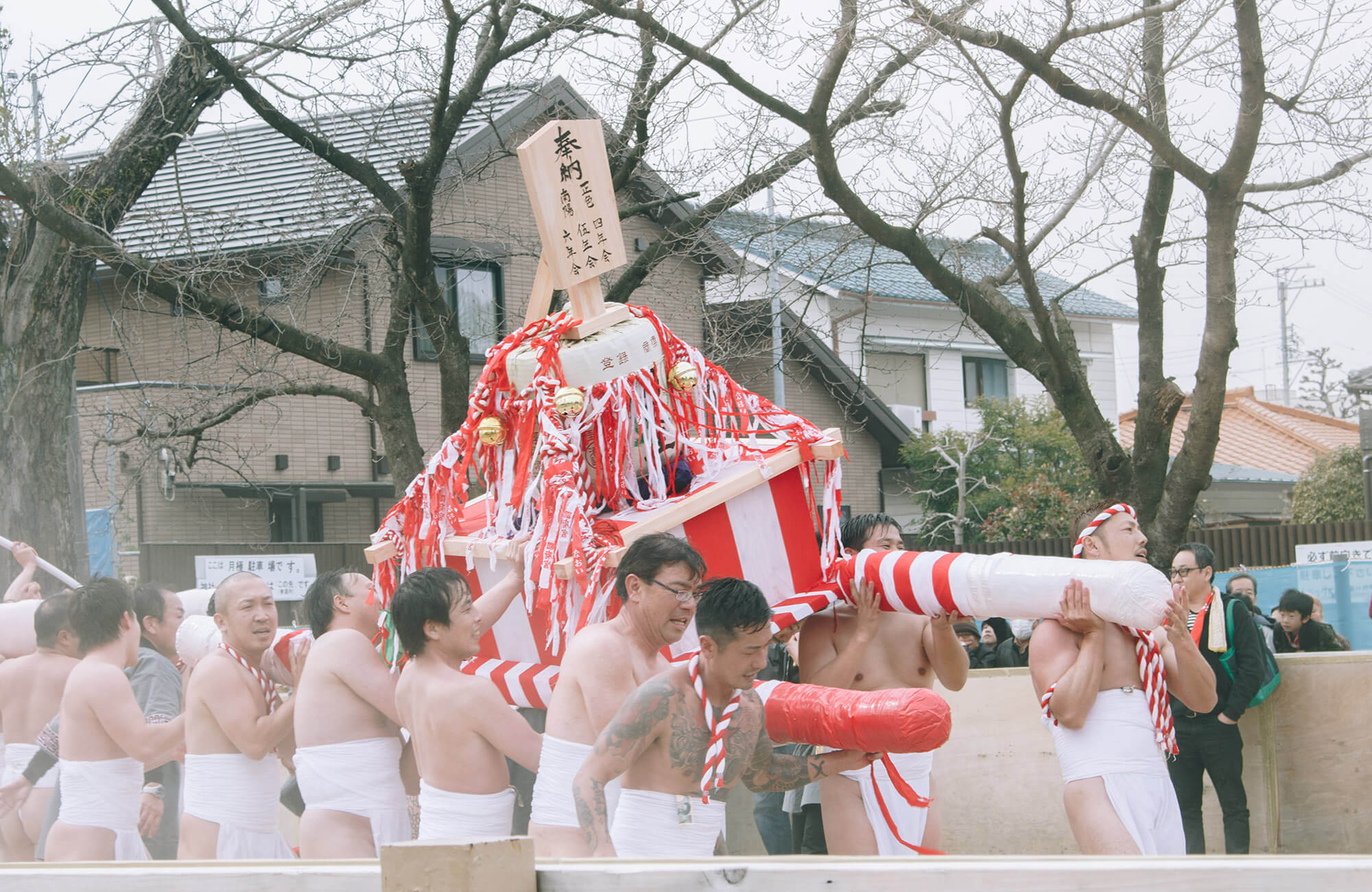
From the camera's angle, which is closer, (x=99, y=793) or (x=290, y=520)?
(x=99, y=793)

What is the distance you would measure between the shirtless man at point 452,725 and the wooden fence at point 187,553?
37.6 feet

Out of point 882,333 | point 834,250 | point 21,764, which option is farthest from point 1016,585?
point 882,333

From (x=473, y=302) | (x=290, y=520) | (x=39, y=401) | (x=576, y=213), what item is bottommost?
(x=290, y=520)

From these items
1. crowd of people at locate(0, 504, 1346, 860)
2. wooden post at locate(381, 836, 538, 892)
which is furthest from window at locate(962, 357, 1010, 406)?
wooden post at locate(381, 836, 538, 892)

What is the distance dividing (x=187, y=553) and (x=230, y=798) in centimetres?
1122

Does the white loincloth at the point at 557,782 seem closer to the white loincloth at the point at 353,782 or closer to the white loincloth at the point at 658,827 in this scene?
the white loincloth at the point at 658,827

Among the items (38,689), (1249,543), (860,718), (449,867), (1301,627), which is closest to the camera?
(449,867)

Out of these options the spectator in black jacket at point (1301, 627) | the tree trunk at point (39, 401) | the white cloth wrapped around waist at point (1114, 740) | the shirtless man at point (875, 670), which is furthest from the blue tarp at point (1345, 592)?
the tree trunk at point (39, 401)

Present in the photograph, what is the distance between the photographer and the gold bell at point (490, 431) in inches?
175

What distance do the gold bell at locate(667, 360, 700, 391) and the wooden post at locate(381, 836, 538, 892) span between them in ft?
9.07

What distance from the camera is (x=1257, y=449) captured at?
28891 mm

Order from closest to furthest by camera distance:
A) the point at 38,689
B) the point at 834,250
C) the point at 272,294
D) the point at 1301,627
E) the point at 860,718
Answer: the point at 860,718 < the point at 38,689 < the point at 1301,627 < the point at 834,250 < the point at 272,294

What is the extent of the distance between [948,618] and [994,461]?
656 inches

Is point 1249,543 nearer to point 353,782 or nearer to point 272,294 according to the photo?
point 272,294
